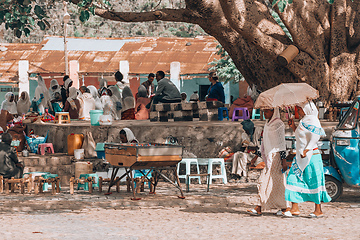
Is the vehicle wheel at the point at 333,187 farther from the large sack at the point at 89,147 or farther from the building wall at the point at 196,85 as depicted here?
the building wall at the point at 196,85

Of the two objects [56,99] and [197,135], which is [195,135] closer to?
[197,135]

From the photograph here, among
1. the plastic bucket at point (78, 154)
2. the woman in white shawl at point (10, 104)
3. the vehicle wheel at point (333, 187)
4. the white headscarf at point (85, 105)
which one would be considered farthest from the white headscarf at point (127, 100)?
the vehicle wheel at point (333, 187)

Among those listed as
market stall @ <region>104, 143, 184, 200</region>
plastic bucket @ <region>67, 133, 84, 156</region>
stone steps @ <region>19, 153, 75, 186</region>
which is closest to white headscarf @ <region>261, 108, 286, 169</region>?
market stall @ <region>104, 143, 184, 200</region>

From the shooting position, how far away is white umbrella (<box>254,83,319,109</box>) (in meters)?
8.41

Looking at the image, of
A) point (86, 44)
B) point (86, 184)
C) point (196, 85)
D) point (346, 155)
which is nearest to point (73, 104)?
point (86, 184)

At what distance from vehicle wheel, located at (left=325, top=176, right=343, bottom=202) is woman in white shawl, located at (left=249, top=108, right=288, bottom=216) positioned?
141 centimetres

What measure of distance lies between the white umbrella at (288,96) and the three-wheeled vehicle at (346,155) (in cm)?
110

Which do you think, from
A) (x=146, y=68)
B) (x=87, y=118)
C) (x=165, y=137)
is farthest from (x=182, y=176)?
(x=146, y=68)

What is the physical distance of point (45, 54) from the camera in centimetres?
3384

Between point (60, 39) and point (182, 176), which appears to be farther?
point (60, 39)

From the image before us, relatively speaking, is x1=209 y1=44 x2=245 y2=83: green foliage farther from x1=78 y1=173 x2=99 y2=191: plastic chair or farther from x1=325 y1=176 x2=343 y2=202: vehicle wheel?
x1=325 y1=176 x2=343 y2=202: vehicle wheel

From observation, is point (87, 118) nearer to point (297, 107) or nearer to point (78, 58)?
point (297, 107)

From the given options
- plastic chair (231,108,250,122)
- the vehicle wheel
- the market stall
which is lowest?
the vehicle wheel

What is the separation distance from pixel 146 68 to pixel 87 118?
13.5 metres
